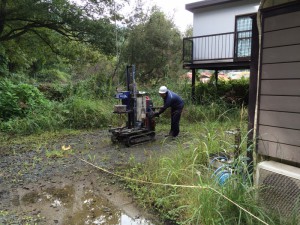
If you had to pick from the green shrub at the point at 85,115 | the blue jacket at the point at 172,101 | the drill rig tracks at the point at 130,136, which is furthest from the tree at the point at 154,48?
the drill rig tracks at the point at 130,136

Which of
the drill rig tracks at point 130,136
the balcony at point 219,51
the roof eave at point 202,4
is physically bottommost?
the drill rig tracks at point 130,136

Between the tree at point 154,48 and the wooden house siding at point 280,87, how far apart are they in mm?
10708

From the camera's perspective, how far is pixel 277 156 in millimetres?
2715

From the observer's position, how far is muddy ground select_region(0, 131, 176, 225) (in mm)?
2990

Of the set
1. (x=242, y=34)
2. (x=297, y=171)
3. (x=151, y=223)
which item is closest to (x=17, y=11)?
(x=242, y=34)

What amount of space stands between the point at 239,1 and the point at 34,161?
9692mm

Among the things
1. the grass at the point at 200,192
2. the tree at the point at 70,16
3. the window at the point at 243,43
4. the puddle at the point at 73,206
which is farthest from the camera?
the window at the point at 243,43

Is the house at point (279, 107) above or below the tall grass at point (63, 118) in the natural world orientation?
above

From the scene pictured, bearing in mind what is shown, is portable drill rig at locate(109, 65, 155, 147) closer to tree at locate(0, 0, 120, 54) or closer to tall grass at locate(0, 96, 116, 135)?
tall grass at locate(0, 96, 116, 135)

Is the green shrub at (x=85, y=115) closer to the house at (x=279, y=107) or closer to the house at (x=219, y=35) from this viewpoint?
the house at (x=219, y=35)

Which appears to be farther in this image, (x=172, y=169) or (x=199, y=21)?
(x=199, y=21)

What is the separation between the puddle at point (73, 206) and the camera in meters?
2.91

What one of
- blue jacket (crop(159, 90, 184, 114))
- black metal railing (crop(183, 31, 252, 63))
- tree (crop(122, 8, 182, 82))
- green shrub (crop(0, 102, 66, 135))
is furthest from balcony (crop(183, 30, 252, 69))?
green shrub (crop(0, 102, 66, 135))

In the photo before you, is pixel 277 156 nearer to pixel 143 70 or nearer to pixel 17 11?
pixel 17 11
